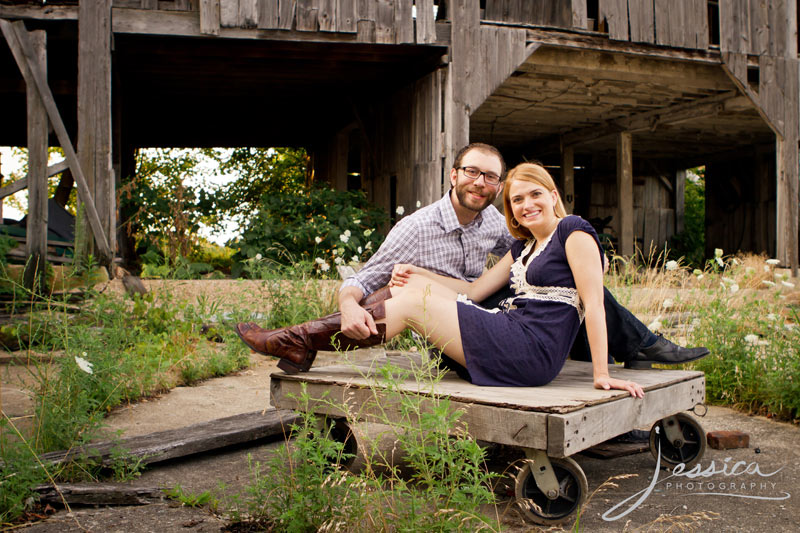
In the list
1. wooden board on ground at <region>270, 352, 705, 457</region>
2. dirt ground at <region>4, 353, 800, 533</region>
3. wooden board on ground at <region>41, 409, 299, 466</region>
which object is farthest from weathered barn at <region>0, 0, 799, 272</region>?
wooden board on ground at <region>270, 352, 705, 457</region>

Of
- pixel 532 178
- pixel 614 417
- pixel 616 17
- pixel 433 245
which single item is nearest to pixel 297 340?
pixel 433 245

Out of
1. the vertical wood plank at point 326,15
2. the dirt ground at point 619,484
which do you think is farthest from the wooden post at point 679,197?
the dirt ground at point 619,484

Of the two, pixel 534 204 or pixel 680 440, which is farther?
pixel 680 440

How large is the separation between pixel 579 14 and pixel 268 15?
3990mm

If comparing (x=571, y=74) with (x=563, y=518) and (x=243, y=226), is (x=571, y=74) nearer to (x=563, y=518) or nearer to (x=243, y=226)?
(x=243, y=226)

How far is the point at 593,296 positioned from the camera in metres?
2.79

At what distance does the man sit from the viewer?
327cm

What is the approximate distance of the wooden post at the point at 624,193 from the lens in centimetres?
1275

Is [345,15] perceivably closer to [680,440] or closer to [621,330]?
[621,330]

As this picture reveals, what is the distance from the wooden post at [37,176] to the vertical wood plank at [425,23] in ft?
13.4

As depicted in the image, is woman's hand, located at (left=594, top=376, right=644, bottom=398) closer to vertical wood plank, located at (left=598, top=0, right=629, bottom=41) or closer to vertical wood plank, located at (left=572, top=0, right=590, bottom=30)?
vertical wood plank, located at (left=572, top=0, right=590, bottom=30)

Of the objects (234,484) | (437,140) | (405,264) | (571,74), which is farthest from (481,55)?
(234,484)

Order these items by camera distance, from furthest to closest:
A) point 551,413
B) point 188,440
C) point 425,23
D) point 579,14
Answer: point 579,14
point 425,23
point 188,440
point 551,413

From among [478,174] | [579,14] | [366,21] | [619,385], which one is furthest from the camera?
[579,14]
